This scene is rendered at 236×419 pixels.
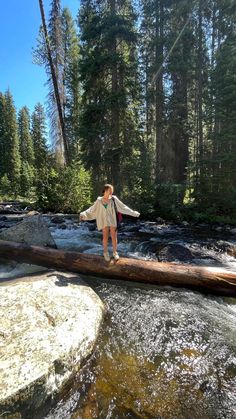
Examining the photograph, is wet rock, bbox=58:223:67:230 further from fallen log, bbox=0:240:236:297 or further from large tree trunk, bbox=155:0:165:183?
large tree trunk, bbox=155:0:165:183

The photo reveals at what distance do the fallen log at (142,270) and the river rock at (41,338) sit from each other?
889mm

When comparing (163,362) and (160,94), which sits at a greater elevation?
(160,94)

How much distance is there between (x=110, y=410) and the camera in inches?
119

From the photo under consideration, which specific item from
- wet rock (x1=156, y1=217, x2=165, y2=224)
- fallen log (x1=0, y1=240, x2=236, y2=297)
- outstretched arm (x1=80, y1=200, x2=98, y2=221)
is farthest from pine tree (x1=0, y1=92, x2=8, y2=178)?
outstretched arm (x1=80, y1=200, x2=98, y2=221)

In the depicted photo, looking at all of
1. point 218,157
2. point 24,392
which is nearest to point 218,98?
point 218,157

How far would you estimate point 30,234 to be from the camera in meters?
8.10

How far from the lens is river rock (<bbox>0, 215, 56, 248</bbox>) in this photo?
8047 mm

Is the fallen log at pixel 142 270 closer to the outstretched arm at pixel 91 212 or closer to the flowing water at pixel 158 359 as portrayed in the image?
the flowing water at pixel 158 359

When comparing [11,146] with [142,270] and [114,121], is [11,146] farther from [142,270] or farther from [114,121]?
[142,270]

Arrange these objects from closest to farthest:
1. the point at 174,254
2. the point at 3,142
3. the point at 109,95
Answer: the point at 174,254 → the point at 109,95 → the point at 3,142

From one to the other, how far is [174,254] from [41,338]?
5398 millimetres

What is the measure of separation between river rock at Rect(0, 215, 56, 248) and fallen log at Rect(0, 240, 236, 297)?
3.57 feet

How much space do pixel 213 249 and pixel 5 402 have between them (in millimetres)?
7943

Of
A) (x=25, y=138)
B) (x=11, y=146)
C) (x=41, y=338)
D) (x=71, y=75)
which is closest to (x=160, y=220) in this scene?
(x=41, y=338)
